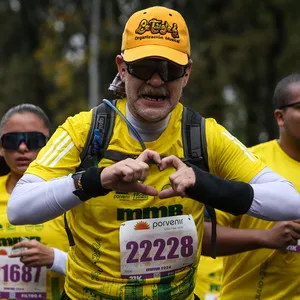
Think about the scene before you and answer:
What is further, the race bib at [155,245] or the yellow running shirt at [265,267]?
the yellow running shirt at [265,267]

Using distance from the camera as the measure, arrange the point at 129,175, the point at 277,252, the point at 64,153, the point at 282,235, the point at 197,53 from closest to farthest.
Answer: the point at 129,175 < the point at 64,153 < the point at 282,235 < the point at 277,252 < the point at 197,53

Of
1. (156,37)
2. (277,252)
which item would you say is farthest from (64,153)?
(277,252)

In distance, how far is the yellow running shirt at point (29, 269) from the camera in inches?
225

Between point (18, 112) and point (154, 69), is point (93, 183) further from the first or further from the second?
point (18, 112)

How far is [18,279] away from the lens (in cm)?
578

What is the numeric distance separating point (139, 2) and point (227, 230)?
879 inches

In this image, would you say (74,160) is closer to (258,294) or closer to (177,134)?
(177,134)

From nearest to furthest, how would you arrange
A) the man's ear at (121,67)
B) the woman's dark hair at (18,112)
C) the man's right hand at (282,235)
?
A: the man's ear at (121,67), the man's right hand at (282,235), the woman's dark hair at (18,112)

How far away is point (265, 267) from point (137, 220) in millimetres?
1427

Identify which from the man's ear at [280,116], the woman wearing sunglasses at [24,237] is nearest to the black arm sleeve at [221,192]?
the man's ear at [280,116]

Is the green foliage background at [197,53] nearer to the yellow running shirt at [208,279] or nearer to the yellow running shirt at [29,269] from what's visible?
the yellow running shirt at [208,279]

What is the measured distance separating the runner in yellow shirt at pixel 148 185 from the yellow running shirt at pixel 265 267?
1049mm

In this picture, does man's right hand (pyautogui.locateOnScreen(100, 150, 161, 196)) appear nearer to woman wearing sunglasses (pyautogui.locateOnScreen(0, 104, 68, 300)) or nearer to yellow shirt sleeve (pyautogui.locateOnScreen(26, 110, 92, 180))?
yellow shirt sleeve (pyautogui.locateOnScreen(26, 110, 92, 180))

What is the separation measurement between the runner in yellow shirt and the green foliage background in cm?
1689
